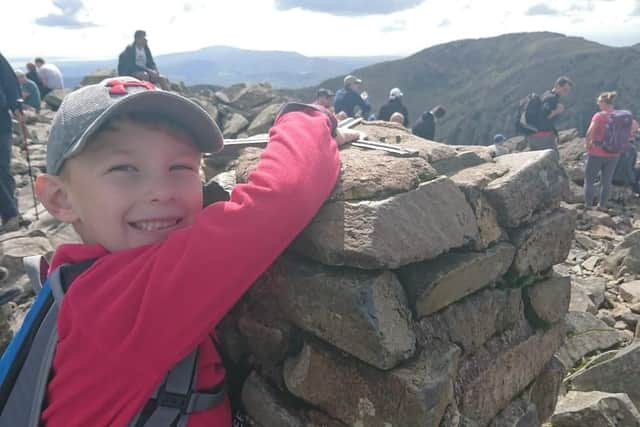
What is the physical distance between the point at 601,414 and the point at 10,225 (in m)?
10.6

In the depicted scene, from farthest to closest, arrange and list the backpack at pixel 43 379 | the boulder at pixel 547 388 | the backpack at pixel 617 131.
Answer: the backpack at pixel 617 131 → the boulder at pixel 547 388 → the backpack at pixel 43 379

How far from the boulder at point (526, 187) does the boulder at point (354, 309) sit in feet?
3.04

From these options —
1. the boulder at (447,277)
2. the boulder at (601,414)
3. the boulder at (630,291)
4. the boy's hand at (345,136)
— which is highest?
the boy's hand at (345,136)

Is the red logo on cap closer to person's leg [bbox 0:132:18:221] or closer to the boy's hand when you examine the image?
the boy's hand

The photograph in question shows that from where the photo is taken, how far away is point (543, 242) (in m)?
3.47

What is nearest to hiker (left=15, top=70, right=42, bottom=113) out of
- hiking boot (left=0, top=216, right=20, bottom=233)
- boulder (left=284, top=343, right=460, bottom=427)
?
hiking boot (left=0, top=216, right=20, bottom=233)

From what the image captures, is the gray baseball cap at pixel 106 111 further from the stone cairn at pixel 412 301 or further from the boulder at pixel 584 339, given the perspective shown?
the boulder at pixel 584 339

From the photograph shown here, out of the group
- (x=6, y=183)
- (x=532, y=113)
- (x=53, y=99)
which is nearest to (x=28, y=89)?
(x=6, y=183)

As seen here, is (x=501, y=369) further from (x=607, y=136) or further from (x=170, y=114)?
(x=607, y=136)

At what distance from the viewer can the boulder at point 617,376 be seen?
5094 millimetres

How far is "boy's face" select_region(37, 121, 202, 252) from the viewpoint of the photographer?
260cm

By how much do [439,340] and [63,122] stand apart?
2.18m

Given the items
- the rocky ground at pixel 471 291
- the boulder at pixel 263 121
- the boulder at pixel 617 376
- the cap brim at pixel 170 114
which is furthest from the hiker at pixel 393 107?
the cap brim at pixel 170 114

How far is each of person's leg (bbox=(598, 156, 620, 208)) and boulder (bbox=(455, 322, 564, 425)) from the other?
41.1ft
